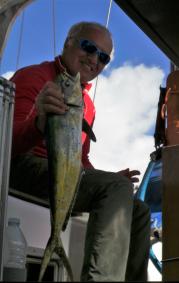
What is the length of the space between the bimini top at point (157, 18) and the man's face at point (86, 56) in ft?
0.88

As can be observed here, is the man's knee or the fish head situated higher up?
the fish head

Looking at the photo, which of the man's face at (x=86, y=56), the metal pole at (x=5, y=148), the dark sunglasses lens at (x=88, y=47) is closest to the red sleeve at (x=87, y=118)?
the man's face at (x=86, y=56)

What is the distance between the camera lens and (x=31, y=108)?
2627 mm

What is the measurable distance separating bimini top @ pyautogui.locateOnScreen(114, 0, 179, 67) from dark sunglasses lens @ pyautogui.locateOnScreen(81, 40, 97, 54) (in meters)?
0.28

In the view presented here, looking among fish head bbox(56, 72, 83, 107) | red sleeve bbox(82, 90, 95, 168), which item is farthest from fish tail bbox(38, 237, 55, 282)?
red sleeve bbox(82, 90, 95, 168)

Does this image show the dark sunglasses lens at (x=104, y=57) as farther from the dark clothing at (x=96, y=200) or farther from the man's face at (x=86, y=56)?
the dark clothing at (x=96, y=200)

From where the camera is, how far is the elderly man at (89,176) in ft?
6.54

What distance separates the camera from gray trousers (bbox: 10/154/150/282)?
198 centimetres

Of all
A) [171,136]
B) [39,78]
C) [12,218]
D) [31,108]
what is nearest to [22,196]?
[12,218]

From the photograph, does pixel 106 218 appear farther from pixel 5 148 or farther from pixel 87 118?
pixel 87 118

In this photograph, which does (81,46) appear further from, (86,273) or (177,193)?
(86,273)

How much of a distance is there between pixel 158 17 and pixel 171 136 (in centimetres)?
75

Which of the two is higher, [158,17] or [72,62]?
[158,17]

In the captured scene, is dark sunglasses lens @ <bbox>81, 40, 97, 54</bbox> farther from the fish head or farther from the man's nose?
the fish head
